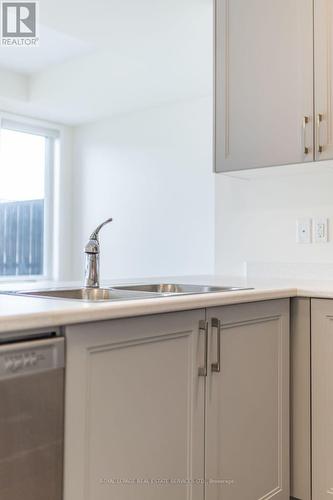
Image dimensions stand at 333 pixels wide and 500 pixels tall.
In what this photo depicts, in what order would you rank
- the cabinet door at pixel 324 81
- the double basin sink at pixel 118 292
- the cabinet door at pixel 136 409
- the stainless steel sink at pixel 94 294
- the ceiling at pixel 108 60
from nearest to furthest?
1. the cabinet door at pixel 136 409
2. the double basin sink at pixel 118 292
3. the stainless steel sink at pixel 94 294
4. the cabinet door at pixel 324 81
5. the ceiling at pixel 108 60

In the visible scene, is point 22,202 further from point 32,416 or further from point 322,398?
point 32,416

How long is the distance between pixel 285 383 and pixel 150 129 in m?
2.49

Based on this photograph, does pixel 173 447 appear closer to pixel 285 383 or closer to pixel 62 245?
pixel 285 383

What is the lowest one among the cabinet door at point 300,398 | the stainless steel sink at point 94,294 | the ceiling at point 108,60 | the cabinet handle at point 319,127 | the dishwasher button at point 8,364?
the cabinet door at point 300,398

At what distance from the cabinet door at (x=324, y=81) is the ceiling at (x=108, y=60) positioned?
581 millimetres

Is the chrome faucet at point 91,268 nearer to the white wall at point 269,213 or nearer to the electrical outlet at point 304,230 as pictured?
the white wall at point 269,213

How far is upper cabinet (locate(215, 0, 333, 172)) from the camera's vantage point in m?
2.04

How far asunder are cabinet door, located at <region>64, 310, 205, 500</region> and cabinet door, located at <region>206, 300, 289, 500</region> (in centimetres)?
7

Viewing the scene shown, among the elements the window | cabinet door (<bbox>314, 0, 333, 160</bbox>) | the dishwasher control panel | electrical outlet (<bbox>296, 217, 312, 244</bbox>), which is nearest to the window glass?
the window

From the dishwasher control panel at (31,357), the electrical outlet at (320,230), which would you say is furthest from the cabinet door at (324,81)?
the dishwasher control panel at (31,357)

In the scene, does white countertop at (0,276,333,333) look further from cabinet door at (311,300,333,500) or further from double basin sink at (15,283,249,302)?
cabinet door at (311,300,333,500)

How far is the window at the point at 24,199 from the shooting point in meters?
4.06

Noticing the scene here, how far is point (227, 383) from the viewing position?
5.30ft

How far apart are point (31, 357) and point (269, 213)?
190 cm
